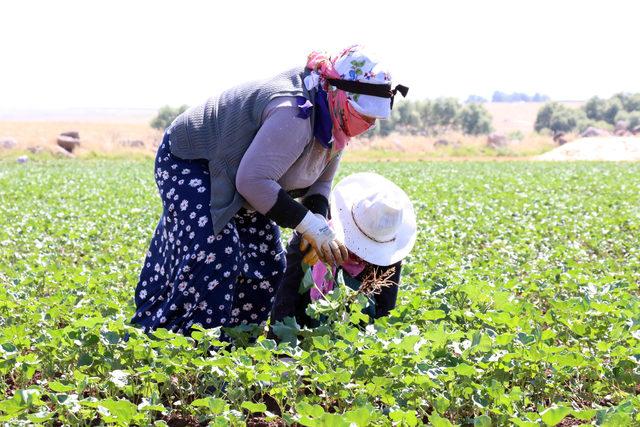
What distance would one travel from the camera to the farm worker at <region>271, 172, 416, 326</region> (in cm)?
387

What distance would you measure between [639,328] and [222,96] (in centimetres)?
201

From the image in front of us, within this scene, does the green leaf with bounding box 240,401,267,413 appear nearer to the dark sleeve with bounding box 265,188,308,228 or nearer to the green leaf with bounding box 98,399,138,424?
the green leaf with bounding box 98,399,138,424

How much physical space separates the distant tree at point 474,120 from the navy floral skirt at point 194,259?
59.6 meters

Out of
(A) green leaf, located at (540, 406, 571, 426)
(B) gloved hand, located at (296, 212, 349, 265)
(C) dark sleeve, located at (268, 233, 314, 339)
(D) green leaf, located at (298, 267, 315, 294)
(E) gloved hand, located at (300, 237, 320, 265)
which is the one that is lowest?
(C) dark sleeve, located at (268, 233, 314, 339)

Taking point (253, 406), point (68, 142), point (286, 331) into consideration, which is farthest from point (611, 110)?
point (253, 406)

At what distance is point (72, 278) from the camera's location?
480 cm

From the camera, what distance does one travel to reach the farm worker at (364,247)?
3.87 m

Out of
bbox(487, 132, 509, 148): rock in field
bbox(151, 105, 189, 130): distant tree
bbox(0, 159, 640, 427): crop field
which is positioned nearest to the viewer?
bbox(0, 159, 640, 427): crop field

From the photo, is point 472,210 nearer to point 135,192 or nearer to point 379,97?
point 135,192

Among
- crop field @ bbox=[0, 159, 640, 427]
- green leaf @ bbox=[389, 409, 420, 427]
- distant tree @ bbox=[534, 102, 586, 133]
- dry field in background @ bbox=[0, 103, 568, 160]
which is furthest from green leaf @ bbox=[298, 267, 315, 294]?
distant tree @ bbox=[534, 102, 586, 133]

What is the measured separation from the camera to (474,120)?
203 ft

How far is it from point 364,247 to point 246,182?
973 mm

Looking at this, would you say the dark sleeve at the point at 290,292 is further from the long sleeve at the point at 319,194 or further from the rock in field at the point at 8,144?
the rock in field at the point at 8,144

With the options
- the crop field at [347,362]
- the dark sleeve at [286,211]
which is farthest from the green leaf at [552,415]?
the dark sleeve at [286,211]
